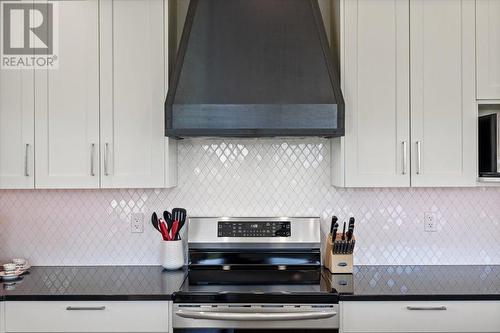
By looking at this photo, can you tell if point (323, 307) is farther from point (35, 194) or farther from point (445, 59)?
point (35, 194)

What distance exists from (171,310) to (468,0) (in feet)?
7.20

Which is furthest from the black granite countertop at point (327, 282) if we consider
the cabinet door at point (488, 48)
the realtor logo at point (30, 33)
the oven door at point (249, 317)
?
the realtor logo at point (30, 33)

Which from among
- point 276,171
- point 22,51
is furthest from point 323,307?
point 22,51

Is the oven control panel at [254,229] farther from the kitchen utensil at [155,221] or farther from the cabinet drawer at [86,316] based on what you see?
the cabinet drawer at [86,316]

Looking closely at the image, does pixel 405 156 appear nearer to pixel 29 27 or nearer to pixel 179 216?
pixel 179 216

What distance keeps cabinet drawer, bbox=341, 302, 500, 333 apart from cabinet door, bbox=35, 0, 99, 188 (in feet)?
4.85

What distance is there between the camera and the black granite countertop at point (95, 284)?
187cm

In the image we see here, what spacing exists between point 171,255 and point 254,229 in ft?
1.64

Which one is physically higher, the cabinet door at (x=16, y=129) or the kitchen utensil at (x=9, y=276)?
the cabinet door at (x=16, y=129)

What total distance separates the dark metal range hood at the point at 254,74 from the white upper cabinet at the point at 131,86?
152 mm

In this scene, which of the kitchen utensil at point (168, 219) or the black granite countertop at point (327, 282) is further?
the kitchen utensil at point (168, 219)

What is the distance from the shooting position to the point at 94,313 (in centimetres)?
188

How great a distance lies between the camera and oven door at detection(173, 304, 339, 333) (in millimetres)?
1836

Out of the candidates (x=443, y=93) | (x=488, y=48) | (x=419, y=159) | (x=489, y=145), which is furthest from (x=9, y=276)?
(x=488, y=48)
